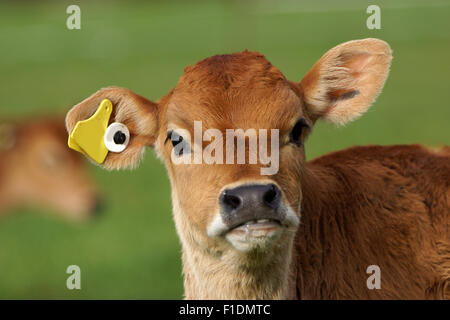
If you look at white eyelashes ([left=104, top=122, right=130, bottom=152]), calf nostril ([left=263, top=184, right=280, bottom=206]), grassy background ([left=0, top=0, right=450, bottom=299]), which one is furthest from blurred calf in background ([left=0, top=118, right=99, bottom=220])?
calf nostril ([left=263, top=184, right=280, bottom=206])

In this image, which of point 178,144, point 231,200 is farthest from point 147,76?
point 231,200

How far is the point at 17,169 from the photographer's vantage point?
37.8ft

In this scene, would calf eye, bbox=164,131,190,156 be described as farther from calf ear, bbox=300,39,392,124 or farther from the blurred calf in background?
the blurred calf in background

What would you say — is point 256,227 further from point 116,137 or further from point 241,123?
point 116,137

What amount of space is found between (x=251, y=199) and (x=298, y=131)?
2.59ft

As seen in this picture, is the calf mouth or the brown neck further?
the brown neck

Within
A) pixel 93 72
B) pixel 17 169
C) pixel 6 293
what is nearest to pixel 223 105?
pixel 6 293

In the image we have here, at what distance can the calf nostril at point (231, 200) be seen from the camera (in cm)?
377

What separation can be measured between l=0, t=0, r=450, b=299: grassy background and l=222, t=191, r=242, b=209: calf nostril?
4.87 m

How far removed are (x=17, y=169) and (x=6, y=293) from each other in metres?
2.93

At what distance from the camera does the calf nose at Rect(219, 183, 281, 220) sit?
12.2 ft

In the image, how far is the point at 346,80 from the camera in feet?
15.7

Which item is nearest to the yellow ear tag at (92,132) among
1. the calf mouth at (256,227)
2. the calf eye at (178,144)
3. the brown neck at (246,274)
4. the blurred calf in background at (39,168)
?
the calf eye at (178,144)

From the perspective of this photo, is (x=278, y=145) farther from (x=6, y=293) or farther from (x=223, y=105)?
(x=6, y=293)
